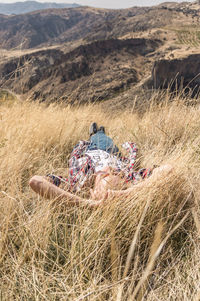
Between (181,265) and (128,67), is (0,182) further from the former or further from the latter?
(128,67)

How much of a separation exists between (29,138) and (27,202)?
0.75 m

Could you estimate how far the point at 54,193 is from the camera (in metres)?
1.42

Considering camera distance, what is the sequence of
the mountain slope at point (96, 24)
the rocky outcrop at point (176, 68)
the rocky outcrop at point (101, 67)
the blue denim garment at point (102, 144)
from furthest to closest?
the mountain slope at point (96, 24) < the rocky outcrop at point (101, 67) < the rocky outcrop at point (176, 68) < the blue denim garment at point (102, 144)

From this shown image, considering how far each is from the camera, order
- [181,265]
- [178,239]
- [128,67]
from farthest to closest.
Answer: [128,67], [178,239], [181,265]

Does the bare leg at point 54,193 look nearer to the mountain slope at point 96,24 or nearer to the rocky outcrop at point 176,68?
the rocky outcrop at point 176,68

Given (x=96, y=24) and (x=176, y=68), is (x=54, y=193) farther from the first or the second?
(x=96, y=24)

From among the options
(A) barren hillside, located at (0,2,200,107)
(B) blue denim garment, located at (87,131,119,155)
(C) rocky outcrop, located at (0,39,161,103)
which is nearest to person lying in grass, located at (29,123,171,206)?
(B) blue denim garment, located at (87,131,119,155)

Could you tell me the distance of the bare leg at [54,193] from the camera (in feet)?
4.50

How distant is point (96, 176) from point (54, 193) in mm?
562

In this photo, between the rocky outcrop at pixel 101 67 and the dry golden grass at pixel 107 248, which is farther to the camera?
the rocky outcrop at pixel 101 67

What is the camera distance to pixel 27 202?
1.50 metres

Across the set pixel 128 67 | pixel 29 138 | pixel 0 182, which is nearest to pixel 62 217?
pixel 0 182

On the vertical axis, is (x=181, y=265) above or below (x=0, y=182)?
below

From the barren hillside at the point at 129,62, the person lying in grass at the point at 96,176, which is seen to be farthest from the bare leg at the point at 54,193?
the barren hillside at the point at 129,62
